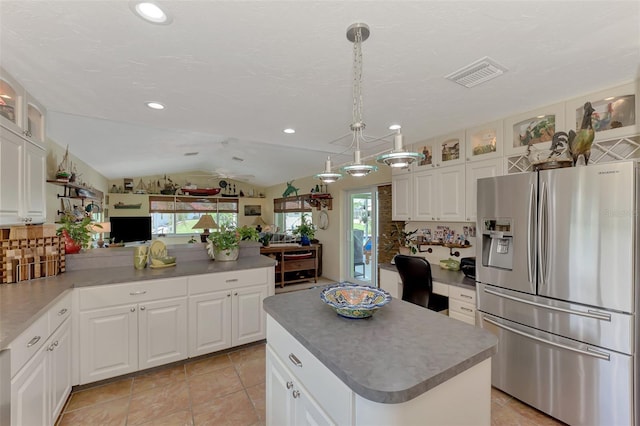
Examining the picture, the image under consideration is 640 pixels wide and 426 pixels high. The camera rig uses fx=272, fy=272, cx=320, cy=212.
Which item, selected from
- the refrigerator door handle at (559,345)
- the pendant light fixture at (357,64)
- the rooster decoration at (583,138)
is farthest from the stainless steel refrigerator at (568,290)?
the pendant light fixture at (357,64)

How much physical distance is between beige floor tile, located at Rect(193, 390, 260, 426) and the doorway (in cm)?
309

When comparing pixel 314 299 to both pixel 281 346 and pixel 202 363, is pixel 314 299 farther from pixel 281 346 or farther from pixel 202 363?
pixel 202 363

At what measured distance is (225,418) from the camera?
1978 mm

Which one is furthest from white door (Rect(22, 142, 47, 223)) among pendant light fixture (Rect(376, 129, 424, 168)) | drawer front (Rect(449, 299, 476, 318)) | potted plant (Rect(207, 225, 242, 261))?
drawer front (Rect(449, 299, 476, 318))

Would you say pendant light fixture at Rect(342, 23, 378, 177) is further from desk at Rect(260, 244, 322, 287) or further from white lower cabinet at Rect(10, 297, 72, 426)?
desk at Rect(260, 244, 322, 287)

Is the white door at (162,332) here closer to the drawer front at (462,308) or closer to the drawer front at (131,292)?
the drawer front at (131,292)

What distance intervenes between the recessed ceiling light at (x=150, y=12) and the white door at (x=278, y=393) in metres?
1.79

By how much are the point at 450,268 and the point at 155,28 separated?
327cm

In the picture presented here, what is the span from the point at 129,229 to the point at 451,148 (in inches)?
262

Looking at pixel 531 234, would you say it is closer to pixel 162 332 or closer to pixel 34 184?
pixel 162 332

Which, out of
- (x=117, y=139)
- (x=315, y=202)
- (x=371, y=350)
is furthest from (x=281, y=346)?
(x=315, y=202)

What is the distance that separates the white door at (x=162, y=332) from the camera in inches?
93.7

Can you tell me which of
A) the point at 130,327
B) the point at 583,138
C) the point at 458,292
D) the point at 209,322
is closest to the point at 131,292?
the point at 130,327

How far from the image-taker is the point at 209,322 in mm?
2684
